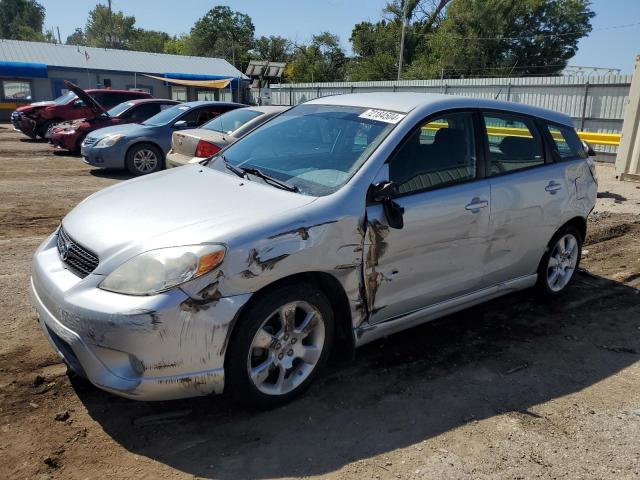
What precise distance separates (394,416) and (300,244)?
115 cm

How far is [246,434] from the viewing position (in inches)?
115

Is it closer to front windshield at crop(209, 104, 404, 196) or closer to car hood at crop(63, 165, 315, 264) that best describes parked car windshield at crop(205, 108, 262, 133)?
front windshield at crop(209, 104, 404, 196)

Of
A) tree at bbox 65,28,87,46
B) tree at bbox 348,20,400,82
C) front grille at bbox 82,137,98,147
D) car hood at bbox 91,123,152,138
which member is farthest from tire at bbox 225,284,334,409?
tree at bbox 65,28,87,46

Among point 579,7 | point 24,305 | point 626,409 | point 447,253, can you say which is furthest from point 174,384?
point 579,7

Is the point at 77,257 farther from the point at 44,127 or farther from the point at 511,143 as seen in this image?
the point at 44,127

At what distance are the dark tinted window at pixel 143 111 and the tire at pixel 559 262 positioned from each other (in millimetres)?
11063

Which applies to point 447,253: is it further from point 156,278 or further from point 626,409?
point 156,278

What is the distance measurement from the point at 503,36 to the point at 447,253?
1774 inches

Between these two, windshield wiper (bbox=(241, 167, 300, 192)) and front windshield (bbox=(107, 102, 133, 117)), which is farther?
front windshield (bbox=(107, 102, 133, 117))

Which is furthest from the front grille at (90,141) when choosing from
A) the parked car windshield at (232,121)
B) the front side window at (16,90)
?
the front side window at (16,90)

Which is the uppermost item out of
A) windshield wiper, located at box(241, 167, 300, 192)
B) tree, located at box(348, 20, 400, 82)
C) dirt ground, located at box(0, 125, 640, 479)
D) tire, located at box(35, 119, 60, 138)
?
tree, located at box(348, 20, 400, 82)

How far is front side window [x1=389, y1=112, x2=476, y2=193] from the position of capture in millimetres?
3549

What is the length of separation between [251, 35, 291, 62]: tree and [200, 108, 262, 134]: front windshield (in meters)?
53.6

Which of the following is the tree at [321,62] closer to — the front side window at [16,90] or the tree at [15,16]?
the front side window at [16,90]
